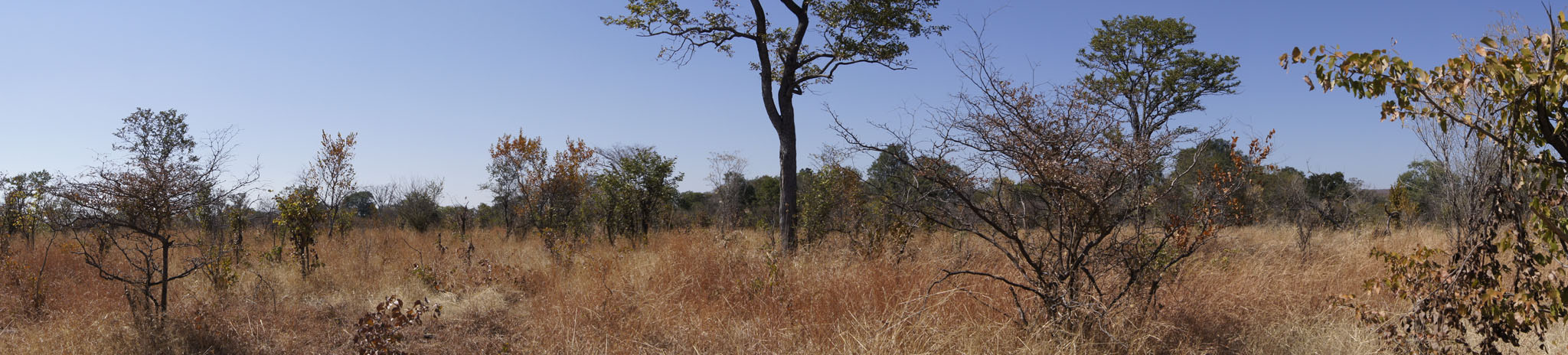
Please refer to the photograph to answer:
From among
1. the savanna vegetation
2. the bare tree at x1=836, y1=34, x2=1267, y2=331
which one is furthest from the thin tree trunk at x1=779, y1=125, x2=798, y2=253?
the bare tree at x1=836, y1=34, x2=1267, y2=331

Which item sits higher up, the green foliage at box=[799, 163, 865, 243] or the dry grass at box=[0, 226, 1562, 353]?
the green foliage at box=[799, 163, 865, 243]

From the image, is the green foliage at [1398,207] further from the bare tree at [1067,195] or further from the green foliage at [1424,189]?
the bare tree at [1067,195]

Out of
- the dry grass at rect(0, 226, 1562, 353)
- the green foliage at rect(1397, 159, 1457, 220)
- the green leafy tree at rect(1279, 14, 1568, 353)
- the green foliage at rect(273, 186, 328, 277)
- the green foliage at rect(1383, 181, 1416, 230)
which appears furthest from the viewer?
the green foliage at rect(1397, 159, 1457, 220)

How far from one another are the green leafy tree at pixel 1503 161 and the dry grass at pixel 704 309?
1.28 m

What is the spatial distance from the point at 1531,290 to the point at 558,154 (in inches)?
609

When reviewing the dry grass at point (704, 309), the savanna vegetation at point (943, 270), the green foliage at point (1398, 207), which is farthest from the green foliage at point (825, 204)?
the green foliage at point (1398, 207)

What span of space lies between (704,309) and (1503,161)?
13.9ft

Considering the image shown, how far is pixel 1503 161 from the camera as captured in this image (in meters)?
2.54

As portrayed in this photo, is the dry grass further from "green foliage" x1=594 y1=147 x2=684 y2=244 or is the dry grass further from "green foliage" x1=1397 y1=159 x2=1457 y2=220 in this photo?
"green foliage" x1=1397 y1=159 x2=1457 y2=220

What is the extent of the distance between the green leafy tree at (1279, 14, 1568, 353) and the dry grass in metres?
1.28

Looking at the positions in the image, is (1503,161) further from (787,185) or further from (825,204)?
(825,204)

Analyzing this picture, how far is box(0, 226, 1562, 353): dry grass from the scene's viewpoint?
4.32 m

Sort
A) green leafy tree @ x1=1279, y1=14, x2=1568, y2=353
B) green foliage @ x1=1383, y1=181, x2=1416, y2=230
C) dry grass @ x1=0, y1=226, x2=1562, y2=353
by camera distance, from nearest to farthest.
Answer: green leafy tree @ x1=1279, y1=14, x2=1568, y2=353 → dry grass @ x1=0, y1=226, x2=1562, y2=353 → green foliage @ x1=1383, y1=181, x2=1416, y2=230

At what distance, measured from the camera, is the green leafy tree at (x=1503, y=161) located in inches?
83.2
